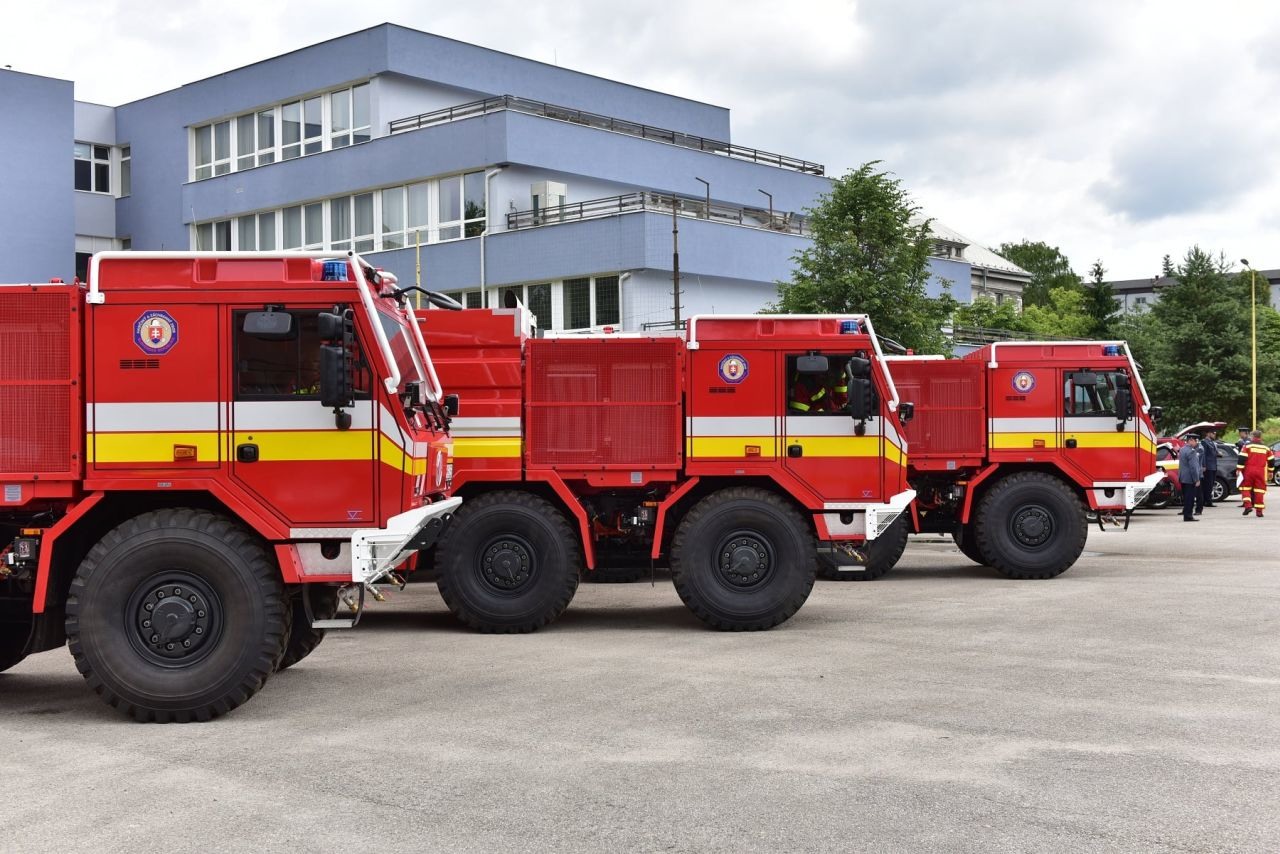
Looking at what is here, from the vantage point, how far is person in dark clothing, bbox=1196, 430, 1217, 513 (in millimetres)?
30094

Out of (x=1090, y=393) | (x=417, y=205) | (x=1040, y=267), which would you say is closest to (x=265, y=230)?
(x=417, y=205)

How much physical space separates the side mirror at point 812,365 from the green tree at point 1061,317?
67292 mm

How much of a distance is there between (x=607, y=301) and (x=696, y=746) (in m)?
27.5

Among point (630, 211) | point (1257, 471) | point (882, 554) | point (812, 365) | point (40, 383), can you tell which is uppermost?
point (630, 211)

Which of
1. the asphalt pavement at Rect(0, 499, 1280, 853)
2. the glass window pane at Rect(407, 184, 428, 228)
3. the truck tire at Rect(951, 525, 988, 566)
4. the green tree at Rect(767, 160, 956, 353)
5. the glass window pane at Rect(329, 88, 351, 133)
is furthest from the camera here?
the glass window pane at Rect(329, 88, 351, 133)

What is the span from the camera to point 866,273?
1089 inches

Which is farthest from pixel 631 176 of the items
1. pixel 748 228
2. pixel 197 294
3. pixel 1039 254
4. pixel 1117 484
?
pixel 1039 254

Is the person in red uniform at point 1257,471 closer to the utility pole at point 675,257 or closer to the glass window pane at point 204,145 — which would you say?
the utility pole at point 675,257

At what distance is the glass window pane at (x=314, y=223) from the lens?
39.8 metres

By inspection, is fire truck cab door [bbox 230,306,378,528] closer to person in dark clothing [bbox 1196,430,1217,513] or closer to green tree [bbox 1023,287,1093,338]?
person in dark clothing [bbox 1196,430,1217,513]

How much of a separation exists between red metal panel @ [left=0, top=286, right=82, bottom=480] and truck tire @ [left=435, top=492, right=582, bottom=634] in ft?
14.3

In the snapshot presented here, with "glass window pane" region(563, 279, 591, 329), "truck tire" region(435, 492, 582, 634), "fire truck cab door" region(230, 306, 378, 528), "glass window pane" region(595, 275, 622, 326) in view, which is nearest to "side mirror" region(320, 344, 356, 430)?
"fire truck cab door" region(230, 306, 378, 528)

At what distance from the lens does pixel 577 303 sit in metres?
35.0

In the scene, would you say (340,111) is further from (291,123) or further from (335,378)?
(335,378)
